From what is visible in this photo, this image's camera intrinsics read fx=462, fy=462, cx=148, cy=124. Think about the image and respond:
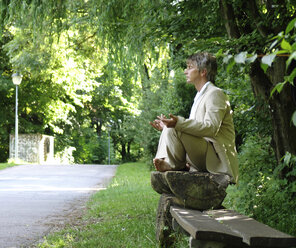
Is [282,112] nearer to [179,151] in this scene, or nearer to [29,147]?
[179,151]

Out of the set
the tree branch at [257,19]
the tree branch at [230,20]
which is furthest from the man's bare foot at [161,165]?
the tree branch at [230,20]

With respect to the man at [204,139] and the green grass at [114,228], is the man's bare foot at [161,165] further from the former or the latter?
the green grass at [114,228]

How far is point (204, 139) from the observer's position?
3805mm

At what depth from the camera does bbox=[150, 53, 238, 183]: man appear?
3.64 metres

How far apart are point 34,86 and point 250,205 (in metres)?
24.8

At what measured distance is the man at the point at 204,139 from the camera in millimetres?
3645

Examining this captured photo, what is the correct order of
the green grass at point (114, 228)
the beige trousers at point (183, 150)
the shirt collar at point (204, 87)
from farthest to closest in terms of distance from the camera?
1. the green grass at point (114, 228)
2. the shirt collar at point (204, 87)
3. the beige trousers at point (183, 150)

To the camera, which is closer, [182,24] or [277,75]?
[277,75]

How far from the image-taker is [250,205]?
552 centimetres

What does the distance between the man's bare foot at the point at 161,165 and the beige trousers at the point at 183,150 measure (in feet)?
0.11

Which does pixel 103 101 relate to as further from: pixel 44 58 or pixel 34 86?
pixel 44 58

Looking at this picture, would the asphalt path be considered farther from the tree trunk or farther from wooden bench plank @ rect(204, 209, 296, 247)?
the tree trunk

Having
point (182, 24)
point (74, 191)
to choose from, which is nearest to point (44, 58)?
point (74, 191)

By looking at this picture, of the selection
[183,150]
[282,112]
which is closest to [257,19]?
[282,112]
